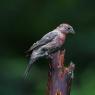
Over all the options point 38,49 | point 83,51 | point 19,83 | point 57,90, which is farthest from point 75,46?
point 57,90

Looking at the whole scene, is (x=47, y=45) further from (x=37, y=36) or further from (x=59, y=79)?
(x=37, y=36)

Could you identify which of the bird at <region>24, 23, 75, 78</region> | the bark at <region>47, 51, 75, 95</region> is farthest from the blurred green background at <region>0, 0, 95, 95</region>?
the bark at <region>47, 51, 75, 95</region>

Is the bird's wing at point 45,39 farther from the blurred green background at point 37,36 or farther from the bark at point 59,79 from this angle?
the blurred green background at point 37,36

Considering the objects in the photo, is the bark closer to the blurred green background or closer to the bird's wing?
the bird's wing

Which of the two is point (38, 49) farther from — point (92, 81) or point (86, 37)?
point (86, 37)

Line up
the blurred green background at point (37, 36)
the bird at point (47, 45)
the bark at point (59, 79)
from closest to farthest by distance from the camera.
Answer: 1. the bark at point (59, 79)
2. the bird at point (47, 45)
3. the blurred green background at point (37, 36)

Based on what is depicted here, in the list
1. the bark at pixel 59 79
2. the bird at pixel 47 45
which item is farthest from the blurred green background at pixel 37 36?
the bark at pixel 59 79
